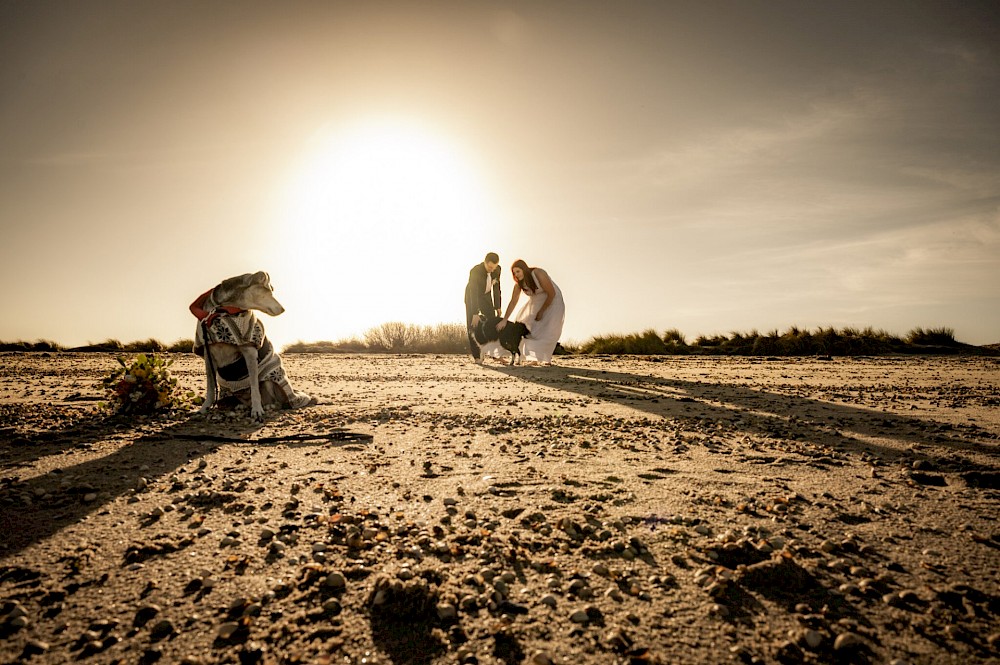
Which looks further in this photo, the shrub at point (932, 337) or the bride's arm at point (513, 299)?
the shrub at point (932, 337)

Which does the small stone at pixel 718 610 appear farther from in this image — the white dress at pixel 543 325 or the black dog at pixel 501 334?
the black dog at pixel 501 334

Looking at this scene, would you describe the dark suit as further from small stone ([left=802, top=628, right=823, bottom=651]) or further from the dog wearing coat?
small stone ([left=802, top=628, right=823, bottom=651])

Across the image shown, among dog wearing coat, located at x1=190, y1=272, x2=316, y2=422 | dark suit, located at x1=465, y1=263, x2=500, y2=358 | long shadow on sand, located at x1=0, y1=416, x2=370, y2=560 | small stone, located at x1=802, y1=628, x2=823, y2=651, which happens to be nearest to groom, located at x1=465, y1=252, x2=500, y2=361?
dark suit, located at x1=465, y1=263, x2=500, y2=358

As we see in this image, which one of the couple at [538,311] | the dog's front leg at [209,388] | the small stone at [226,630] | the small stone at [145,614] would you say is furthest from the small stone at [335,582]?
the couple at [538,311]

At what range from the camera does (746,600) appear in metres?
2.22

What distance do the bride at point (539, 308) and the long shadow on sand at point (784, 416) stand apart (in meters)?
2.98

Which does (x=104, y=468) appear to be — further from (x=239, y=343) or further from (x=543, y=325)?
(x=543, y=325)

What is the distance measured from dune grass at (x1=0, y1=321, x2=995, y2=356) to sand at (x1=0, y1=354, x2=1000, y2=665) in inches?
556

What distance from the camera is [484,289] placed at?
14344 mm

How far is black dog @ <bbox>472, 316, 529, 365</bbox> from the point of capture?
1351 centimetres

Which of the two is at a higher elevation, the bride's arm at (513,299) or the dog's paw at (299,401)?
the bride's arm at (513,299)

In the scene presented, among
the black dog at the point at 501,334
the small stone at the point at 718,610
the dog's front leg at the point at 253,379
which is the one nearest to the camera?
the small stone at the point at 718,610

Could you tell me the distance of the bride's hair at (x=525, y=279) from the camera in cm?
1292

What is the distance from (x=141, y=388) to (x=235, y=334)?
150 centimetres
